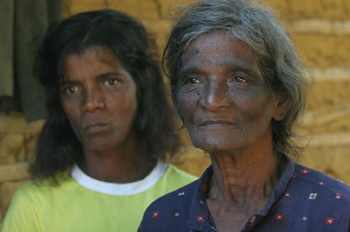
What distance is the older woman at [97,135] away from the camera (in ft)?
7.59

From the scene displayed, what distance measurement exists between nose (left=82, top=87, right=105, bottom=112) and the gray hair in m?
0.74

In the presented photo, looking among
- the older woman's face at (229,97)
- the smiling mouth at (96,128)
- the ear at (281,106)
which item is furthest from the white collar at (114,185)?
the ear at (281,106)

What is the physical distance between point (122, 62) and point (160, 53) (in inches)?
33.3

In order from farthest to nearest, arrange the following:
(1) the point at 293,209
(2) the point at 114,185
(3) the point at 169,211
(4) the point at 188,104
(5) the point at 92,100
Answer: (2) the point at 114,185 → (5) the point at 92,100 → (3) the point at 169,211 → (4) the point at 188,104 → (1) the point at 293,209

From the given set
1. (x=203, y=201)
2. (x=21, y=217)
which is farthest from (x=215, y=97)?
(x=21, y=217)

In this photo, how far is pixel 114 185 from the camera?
2445mm

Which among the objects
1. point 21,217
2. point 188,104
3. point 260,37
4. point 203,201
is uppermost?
point 260,37

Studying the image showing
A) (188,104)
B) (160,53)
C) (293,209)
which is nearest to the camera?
(293,209)

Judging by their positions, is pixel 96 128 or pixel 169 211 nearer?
pixel 169 211

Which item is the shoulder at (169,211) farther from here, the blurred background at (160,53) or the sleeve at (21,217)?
the sleeve at (21,217)

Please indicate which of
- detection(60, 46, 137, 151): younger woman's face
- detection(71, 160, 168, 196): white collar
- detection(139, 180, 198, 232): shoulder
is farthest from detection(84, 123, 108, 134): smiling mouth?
detection(139, 180, 198, 232): shoulder

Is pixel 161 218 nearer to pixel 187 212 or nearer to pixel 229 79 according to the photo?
pixel 187 212

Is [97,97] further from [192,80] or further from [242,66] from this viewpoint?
[242,66]

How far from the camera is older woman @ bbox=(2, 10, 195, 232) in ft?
7.59
